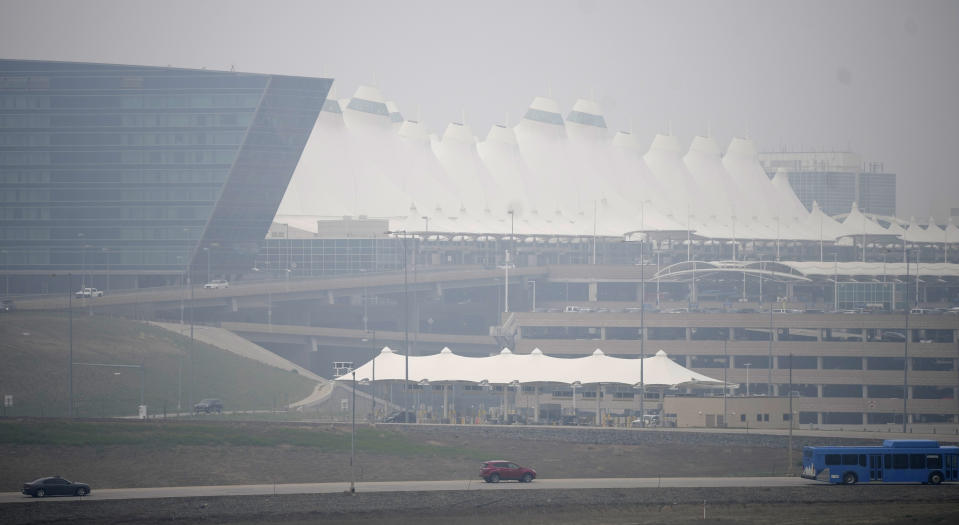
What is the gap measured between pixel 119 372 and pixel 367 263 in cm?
6199

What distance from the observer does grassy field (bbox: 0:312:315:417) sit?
8881cm

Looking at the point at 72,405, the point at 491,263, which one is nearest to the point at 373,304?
the point at 491,263

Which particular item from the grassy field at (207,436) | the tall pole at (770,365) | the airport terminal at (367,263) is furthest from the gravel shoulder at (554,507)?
the tall pole at (770,365)

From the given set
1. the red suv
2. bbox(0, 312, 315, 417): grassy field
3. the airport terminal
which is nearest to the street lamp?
the airport terminal

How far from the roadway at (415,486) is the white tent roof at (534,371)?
75.6 ft

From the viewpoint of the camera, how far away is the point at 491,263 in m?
172

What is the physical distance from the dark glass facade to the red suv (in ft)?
287

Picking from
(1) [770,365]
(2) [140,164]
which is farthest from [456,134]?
(1) [770,365]

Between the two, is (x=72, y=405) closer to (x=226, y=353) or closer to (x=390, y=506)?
(x=226, y=353)

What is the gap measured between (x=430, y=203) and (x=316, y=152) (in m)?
15.9

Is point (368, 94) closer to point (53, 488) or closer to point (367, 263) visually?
point (367, 263)

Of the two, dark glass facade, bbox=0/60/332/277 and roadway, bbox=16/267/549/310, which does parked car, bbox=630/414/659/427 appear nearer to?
roadway, bbox=16/267/549/310

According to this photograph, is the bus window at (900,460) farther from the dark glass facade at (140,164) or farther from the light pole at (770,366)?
the dark glass facade at (140,164)

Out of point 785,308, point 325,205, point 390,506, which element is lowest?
point 390,506
